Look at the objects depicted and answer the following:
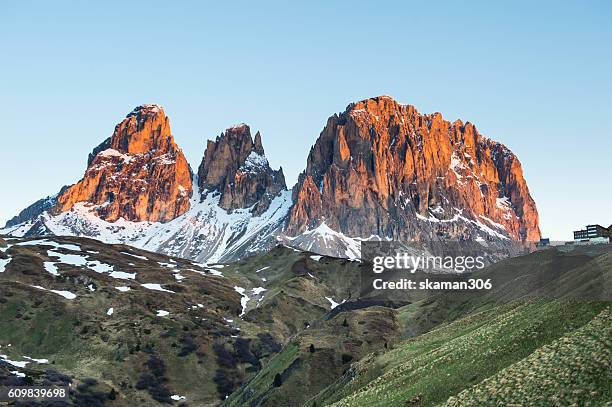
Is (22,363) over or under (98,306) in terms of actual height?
under

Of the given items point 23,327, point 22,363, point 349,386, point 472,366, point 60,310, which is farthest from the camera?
point 60,310

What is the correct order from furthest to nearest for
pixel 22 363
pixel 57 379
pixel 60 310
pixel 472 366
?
1. pixel 60 310
2. pixel 22 363
3. pixel 57 379
4. pixel 472 366

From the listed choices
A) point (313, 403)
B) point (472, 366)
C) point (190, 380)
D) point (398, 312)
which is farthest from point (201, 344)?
point (472, 366)

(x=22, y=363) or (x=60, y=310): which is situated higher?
(x=60, y=310)

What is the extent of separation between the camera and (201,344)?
582ft

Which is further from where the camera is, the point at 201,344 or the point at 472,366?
the point at 201,344

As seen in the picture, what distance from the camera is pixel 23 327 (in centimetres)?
17150

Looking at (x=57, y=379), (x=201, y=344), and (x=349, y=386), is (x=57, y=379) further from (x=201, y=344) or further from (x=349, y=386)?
(x=349, y=386)

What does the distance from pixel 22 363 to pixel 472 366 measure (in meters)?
133

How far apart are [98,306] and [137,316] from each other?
1415 cm

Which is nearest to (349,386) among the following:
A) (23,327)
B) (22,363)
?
(22,363)

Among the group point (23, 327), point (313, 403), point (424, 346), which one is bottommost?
point (313, 403)

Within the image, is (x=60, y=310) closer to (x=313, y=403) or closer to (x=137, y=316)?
(x=137, y=316)

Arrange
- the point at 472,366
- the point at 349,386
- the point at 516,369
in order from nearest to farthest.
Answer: the point at 516,369, the point at 472,366, the point at 349,386
